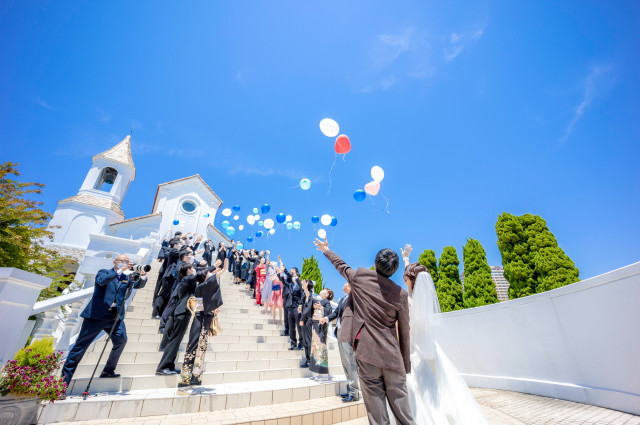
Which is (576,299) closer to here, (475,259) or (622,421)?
(622,421)

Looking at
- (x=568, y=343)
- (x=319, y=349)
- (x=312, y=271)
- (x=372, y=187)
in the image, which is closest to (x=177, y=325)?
(x=319, y=349)

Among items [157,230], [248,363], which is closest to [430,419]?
[248,363]

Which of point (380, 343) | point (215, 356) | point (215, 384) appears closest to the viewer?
point (380, 343)

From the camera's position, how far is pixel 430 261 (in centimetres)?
1434

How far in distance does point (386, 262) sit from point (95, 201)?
29.0 m

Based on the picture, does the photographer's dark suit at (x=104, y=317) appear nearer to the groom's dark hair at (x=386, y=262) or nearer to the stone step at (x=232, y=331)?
the stone step at (x=232, y=331)

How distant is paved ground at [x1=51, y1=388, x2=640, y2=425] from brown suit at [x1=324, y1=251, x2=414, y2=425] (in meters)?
1.79

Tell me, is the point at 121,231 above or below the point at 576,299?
above

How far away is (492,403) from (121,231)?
2732 centimetres

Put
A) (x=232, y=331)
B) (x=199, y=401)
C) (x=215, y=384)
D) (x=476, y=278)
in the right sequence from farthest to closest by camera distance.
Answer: (x=476, y=278) → (x=232, y=331) → (x=215, y=384) → (x=199, y=401)

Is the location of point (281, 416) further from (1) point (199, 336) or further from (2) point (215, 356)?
(2) point (215, 356)

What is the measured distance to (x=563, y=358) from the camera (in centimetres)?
523

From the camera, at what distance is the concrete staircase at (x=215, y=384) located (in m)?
3.42

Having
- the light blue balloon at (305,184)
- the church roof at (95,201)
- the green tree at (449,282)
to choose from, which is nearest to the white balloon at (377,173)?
the light blue balloon at (305,184)
